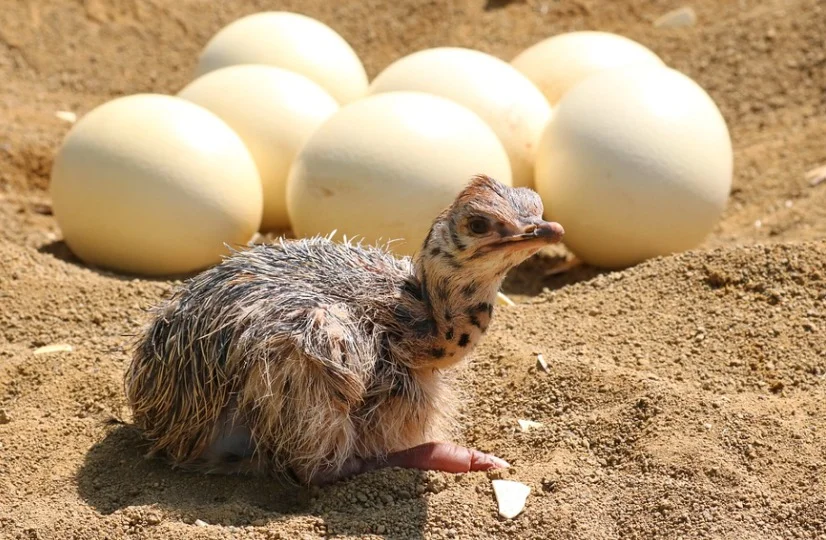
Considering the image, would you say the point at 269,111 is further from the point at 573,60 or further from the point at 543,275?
the point at 573,60

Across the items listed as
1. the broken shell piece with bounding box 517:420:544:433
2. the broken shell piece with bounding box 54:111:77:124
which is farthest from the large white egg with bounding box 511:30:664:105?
the broken shell piece with bounding box 54:111:77:124

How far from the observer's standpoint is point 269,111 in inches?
238

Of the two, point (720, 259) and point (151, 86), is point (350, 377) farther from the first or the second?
point (151, 86)

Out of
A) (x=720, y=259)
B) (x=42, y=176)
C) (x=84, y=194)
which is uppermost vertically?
(x=720, y=259)

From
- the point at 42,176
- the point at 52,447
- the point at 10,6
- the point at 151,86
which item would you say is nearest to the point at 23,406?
A: the point at 52,447

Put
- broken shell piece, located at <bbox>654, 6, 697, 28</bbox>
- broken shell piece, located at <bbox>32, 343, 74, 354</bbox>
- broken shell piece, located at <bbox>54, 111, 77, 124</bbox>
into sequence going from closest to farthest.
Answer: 1. broken shell piece, located at <bbox>32, 343, 74, 354</bbox>
2. broken shell piece, located at <bbox>54, 111, 77, 124</bbox>
3. broken shell piece, located at <bbox>654, 6, 697, 28</bbox>

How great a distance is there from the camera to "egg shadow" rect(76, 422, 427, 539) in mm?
3436

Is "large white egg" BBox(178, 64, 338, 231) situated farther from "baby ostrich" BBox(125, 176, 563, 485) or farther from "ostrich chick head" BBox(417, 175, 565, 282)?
"ostrich chick head" BBox(417, 175, 565, 282)

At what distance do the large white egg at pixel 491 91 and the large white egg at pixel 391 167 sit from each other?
524 mm

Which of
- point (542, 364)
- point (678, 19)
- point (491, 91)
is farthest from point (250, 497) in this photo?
point (678, 19)

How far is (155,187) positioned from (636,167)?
7.89 ft

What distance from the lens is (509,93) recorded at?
6133 millimetres

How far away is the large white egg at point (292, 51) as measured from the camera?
6.77 meters

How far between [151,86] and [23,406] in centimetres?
537
